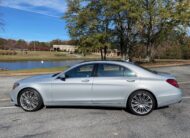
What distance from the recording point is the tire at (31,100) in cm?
776

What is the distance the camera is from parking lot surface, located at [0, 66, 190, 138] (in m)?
5.80

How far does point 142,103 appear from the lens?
290 inches

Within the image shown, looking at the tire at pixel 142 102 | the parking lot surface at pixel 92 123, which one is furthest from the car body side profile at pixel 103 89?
the parking lot surface at pixel 92 123

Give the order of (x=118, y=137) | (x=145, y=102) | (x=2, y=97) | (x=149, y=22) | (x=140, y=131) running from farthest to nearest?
1. (x=149, y=22)
2. (x=2, y=97)
3. (x=145, y=102)
4. (x=140, y=131)
5. (x=118, y=137)

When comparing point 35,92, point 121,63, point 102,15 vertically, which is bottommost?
point 35,92

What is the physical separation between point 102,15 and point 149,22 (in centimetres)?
527

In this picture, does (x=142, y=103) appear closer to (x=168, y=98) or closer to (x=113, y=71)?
(x=168, y=98)

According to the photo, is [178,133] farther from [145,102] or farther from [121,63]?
[121,63]

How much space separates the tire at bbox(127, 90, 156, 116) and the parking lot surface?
175 mm

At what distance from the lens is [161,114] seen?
24.3ft

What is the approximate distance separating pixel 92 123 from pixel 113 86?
1.30 metres

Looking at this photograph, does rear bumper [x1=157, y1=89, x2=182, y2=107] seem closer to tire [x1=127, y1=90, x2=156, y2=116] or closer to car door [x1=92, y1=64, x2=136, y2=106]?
tire [x1=127, y1=90, x2=156, y2=116]

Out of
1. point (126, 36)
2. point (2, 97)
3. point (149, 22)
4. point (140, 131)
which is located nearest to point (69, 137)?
point (140, 131)

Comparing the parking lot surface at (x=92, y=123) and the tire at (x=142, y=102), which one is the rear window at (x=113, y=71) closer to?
the tire at (x=142, y=102)
